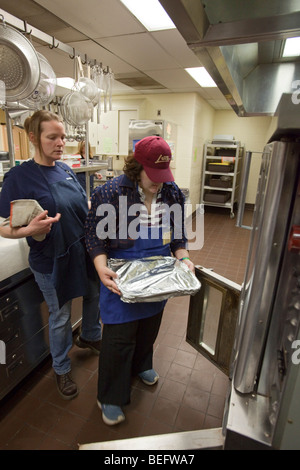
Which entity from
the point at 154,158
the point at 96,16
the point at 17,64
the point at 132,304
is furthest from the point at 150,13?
the point at 132,304

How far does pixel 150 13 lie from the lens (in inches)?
92.6

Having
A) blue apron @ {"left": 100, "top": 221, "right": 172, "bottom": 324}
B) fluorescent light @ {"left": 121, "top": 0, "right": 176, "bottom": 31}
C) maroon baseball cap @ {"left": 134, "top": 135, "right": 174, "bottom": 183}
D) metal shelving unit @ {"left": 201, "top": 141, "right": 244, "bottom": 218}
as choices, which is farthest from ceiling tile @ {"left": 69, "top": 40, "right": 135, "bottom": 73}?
metal shelving unit @ {"left": 201, "top": 141, "right": 244, "bottom": 218}

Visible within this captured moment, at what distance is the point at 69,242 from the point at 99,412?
104 centimetres

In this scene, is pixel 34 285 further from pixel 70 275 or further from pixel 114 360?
pixel 114 360

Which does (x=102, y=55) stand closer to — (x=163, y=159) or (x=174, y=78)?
(x=174, y=78)

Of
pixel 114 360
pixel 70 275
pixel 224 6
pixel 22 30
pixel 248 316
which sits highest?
pixel 22 30

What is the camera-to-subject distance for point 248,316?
902 millimetres

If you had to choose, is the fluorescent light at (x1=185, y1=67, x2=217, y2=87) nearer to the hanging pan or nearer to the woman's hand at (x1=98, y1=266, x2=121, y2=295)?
the hanging pan

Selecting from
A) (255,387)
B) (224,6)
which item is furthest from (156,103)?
(255,387)

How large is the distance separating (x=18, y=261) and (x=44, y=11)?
220cm

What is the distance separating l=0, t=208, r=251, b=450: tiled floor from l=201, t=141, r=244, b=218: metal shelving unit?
5.06 meters

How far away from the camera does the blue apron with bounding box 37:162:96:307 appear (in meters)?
1.53
